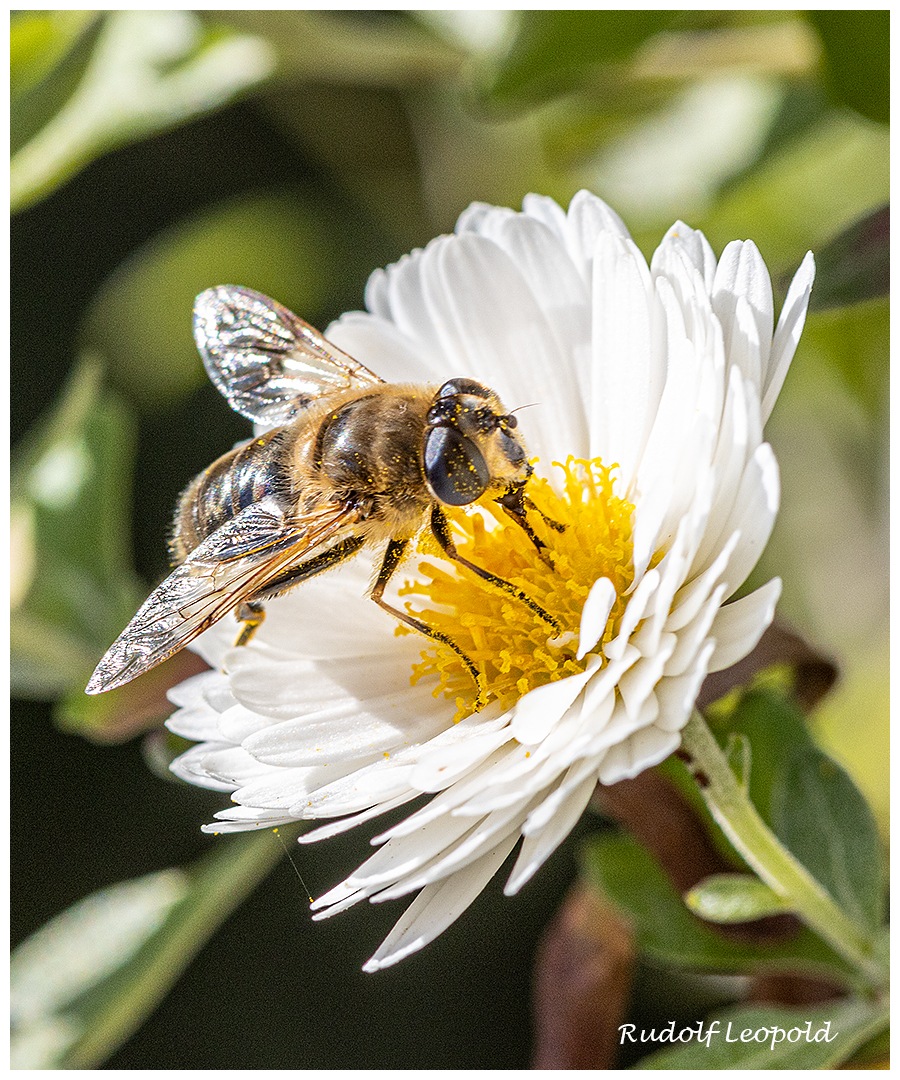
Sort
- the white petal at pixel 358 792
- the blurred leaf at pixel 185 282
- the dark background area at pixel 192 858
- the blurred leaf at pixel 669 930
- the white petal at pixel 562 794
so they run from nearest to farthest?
1. the white petal at pixel 562 794
2. the white petal at pixel 358 792
3. the blurred leaf at pixel 669 930
4. the dark background area at pixel 192 858
5. the blurred leaf at pixel 185 282

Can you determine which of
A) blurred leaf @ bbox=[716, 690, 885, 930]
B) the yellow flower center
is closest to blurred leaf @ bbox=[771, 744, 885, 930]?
blurred leaf @ bbox=[716, 690, 885, 930]

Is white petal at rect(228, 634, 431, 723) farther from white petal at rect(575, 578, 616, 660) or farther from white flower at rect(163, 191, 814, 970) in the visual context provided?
white petal at rect(575, 578, 616, 660)

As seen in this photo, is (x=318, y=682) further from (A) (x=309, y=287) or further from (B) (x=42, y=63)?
(A) (x=309, y=287)

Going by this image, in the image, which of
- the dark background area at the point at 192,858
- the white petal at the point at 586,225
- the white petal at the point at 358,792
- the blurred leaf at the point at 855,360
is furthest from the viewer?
the blurred leaf at the point at 855,360

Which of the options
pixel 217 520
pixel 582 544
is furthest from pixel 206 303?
pixel 582 544

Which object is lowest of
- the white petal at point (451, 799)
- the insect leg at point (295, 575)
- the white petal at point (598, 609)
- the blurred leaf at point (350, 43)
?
the white petal at point (451, 799)

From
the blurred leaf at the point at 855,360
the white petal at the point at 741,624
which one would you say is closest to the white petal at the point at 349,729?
the white petal at the point at 741,624

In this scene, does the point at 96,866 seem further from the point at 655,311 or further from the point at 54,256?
the point at 655,311

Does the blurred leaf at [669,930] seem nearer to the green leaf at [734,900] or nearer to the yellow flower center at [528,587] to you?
the green leaf at [734,900]
